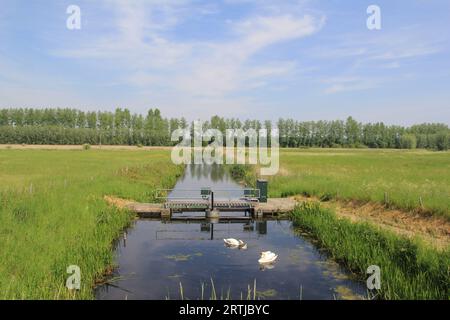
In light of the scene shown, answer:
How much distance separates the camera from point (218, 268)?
15867mm

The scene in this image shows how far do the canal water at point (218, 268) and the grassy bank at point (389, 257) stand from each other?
2.37 feet

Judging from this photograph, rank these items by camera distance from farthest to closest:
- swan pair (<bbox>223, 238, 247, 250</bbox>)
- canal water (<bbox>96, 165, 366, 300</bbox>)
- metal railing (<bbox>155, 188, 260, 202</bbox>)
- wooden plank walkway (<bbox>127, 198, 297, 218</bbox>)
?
metal railing (<bbox>155, 188, 260, 202</bbox>), wooden plank walkway (<bbox>127, 198, 297, 218</bbox>), swan pair (<bbox>223, 238, 247, 250</bbox>), canal water (<bbox>96, 165, 366, 300</bbox>)

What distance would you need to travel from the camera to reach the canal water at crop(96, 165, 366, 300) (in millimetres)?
13203

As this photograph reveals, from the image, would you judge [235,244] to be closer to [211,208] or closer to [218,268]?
[218,268]

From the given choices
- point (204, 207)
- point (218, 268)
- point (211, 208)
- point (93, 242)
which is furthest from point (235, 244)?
point (204, 207)

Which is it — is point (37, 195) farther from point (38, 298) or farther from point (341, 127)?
point (341, 127)

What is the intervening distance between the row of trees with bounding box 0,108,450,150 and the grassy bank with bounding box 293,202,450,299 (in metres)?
140

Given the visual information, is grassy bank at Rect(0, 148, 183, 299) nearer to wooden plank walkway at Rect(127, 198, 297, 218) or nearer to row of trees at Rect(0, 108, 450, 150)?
wooden plank walkway at Rect(127, 198, 297, 218)

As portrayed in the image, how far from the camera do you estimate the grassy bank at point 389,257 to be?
1152cm

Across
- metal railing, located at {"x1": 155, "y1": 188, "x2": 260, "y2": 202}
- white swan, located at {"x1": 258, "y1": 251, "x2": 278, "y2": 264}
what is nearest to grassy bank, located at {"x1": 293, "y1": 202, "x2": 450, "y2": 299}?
white swan, located at {"x1": 258, "y1": 251, "x2": 278, "y2": 264}

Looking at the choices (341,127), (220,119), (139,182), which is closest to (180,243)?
(139,182)

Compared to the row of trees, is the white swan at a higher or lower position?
lower

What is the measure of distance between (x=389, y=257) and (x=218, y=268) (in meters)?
6.64

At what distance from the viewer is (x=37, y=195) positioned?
20641 millimetres
